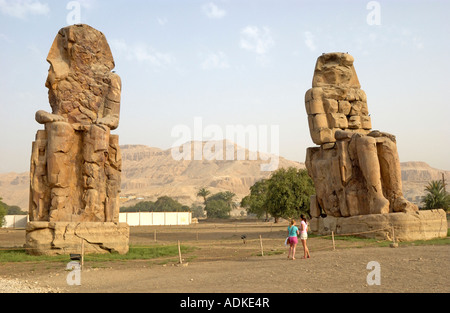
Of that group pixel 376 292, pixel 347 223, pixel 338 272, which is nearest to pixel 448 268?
pixel 338 272

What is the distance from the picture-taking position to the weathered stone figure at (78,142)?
35.5 feet

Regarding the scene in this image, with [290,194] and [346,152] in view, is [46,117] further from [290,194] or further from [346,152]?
[290,194]

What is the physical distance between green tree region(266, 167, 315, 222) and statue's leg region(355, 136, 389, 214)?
15.2 meters

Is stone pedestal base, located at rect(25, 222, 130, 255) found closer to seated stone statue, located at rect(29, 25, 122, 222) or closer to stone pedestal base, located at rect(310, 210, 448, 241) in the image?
seated stone statue, located at rect(29, 25, 122, 222)

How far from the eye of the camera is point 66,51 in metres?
A: 12.1

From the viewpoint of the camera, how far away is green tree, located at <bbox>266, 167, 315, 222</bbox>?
28172mm

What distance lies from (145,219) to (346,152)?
113 feet

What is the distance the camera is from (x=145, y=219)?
45.6 m

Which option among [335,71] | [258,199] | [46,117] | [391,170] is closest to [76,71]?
[46,117]

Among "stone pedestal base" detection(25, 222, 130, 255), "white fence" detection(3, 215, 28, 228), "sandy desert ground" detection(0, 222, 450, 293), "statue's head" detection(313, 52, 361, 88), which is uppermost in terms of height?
"statue's head" detection(313, 52, 361, 88)

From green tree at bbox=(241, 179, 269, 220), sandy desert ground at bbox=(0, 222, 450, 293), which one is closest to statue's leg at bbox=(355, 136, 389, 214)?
sandy desert ground at bbox=(0, 222, 450, 293)

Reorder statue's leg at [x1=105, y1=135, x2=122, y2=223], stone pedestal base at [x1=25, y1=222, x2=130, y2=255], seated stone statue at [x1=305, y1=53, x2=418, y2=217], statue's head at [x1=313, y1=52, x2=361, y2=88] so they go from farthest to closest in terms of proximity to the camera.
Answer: statue's head at [x1=313, y1=52, x2=361, y2=88] → seated stone statue at [x1=305, y1=53, x2=418, y2=217] → statue's leg at [x1=105, y1=135, x2=122, y2=223] → stone pedestal base at [x1=25, y1=222, x2=130, y2=255]
